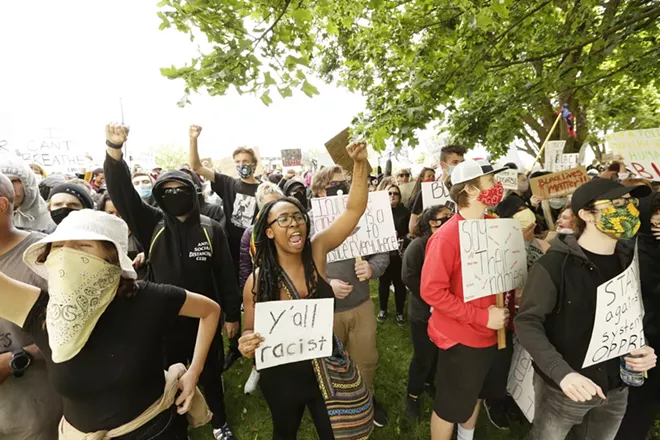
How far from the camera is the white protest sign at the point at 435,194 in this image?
3652mm

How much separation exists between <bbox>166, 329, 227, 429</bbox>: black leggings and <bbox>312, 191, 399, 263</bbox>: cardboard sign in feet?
4.15

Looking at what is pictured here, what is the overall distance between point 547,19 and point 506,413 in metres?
4.62

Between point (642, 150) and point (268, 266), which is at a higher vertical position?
point (642, 150)

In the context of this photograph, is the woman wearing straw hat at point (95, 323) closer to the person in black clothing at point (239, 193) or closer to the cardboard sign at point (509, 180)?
the person in black clothing at point (239, 193)

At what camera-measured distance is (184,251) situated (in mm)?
2775

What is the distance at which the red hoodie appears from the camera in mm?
2217

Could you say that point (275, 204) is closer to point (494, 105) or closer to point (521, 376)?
point (521, 376)

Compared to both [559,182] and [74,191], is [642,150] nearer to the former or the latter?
[559,182]

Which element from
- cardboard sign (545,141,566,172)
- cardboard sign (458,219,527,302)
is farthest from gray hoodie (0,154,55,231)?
cardboard sign (545,141,566,172)

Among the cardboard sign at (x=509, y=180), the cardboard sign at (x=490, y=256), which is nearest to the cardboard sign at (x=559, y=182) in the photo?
the cardboard sign at (x=509, y=180)

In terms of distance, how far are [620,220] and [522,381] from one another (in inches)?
55.6

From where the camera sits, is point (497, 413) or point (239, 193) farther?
point (239, 193)

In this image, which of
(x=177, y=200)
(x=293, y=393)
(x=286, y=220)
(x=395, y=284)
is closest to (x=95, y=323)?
(x=286, y=220)

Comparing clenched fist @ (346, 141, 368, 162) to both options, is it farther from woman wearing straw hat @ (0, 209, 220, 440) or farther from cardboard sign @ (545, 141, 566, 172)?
cardboard sign @ (545, 141, 566, 172)
